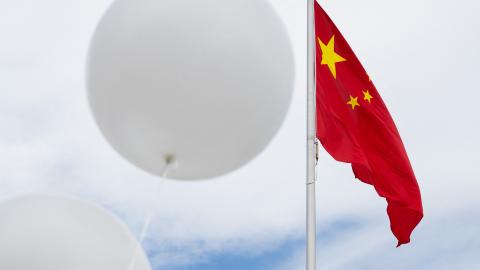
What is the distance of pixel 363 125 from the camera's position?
5969 millimetres

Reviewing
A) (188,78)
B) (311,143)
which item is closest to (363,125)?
(311,143)

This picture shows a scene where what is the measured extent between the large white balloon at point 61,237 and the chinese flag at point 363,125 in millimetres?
2851

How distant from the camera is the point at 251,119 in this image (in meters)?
3.79

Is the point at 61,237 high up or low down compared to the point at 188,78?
down

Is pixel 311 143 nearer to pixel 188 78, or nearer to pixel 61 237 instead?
pixel 188 78

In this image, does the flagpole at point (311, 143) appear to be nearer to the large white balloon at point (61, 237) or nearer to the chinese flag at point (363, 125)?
the chinese flag at point (363, 125)

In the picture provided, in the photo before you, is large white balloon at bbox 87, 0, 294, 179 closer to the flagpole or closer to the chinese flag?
the flagpole

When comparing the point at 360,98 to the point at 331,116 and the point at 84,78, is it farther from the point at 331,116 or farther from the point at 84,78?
the point at 84,78

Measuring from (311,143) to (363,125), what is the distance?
3.28 feet

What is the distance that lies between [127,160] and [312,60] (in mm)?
2340

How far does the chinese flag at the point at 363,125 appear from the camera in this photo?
576 cm

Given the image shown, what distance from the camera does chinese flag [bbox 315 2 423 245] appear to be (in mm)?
5758

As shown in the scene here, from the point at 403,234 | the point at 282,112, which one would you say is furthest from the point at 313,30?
the point at 403,234

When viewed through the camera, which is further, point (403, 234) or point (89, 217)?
point (403, 234)
